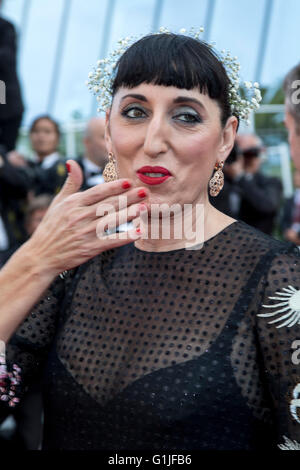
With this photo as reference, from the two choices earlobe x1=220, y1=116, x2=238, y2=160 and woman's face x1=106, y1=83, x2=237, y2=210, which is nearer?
woman's face x1=106, y1=83, x2=237, y2=210

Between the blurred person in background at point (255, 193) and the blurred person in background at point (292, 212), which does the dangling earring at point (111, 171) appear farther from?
the blurred person in background at point (292, 212)

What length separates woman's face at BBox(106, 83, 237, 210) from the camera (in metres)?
1.98

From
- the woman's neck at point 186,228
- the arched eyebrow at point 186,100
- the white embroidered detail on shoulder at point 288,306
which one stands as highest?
the arched eyebrow at point 186,100

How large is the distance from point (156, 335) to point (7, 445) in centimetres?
253

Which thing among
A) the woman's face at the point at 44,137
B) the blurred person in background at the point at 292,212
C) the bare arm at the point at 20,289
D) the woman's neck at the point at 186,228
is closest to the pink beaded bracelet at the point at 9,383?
the bare arm at the point at 20,289

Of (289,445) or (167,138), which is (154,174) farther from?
(289,445)

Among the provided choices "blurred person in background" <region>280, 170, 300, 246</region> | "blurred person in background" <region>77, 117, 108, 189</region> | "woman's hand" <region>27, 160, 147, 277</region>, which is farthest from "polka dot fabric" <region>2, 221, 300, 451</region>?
"blurred person in background" <region>280, 170, 300, 246</region>

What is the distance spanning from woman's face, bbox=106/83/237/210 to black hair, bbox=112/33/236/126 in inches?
1.0

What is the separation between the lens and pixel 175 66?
1992 mm

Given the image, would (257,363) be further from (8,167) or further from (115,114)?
(8,167)

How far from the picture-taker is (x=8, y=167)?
4.19 m

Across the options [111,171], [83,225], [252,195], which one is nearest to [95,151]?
[252,195]

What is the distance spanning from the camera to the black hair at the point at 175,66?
1.99 metres

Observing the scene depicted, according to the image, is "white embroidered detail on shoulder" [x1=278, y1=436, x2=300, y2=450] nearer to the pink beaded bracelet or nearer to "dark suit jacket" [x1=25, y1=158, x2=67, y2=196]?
the pink beaded bracelet
